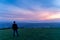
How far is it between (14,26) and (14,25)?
0.14 m

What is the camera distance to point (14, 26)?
15648 mm

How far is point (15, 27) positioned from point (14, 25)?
295 millimetres

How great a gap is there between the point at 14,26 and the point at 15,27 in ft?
0.59

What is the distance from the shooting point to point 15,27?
15672 mm

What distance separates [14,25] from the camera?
15594mm
